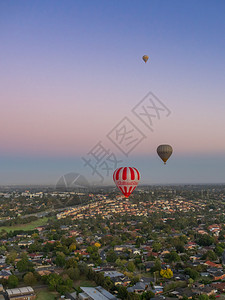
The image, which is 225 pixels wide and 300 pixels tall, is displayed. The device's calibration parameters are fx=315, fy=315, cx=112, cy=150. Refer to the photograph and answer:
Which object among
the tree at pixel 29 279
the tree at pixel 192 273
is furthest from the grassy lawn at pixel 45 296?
the tree at pixel 192 273

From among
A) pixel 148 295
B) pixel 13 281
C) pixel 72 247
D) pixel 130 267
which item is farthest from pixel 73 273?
pixel 72 247

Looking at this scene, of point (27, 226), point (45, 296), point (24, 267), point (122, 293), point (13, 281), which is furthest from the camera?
point (27, 226)

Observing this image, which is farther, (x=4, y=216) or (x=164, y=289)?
(x=4, y=216)

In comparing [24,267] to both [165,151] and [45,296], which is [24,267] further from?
[165,151]

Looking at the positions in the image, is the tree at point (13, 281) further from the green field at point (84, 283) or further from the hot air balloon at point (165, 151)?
the hot air balloon at point (165, 151)

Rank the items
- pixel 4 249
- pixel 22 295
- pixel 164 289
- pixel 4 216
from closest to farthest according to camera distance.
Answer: pixel 22 295, pixel 164 289, pixel 4 249, pixel 4 216

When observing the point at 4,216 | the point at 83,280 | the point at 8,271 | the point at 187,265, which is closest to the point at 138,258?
the point at 187,265

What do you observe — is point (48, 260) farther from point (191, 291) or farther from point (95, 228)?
point (95, 228)
